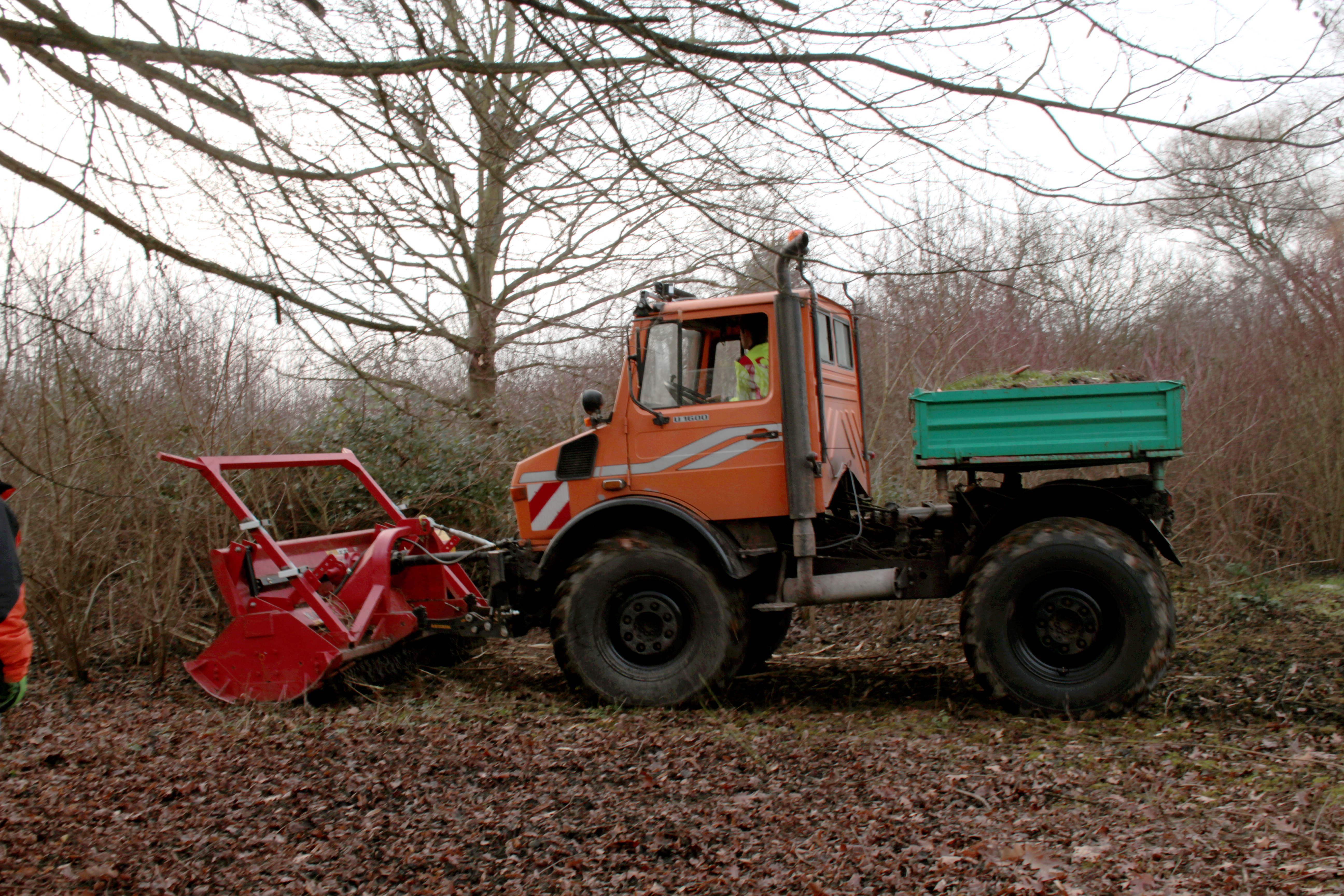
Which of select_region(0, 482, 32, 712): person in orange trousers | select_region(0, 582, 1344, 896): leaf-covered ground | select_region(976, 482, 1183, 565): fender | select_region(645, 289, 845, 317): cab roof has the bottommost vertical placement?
select_region(0, 582, 1344, 896): leaf-covered ground

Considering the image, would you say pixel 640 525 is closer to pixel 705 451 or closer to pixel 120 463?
pixel 705 451

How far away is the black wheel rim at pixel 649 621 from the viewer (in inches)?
235

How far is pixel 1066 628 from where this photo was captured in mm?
5410

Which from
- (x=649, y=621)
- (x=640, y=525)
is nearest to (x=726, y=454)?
(x=640, y=525)

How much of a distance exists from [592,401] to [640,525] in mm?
830

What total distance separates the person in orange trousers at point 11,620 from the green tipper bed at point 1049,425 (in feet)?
14.1

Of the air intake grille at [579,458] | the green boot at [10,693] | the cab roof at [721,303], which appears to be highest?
the cab roof at [721,303]

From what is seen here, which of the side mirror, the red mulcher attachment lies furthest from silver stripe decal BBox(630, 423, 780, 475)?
the red mulcher attachment

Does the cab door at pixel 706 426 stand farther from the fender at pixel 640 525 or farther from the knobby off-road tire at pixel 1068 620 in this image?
the knobby off-road tire at pixel 1068 620

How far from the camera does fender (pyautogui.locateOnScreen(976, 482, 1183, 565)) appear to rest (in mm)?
5625

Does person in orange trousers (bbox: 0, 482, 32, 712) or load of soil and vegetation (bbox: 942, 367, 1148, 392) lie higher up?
load of soil and vegetation (bbox: 942, 367, 1148, 392)

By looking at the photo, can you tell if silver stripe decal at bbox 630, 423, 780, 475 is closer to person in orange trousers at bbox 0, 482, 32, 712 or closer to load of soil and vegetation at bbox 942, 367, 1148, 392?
load of soil and vegetation at bbox 942, 367, 1148, 392

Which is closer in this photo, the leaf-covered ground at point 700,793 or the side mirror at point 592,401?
the leaf-covered ground at point 700,793

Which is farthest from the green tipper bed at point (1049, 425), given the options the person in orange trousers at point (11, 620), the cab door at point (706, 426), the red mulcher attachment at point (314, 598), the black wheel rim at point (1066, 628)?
the person in orange trousers at point (11, 620)
